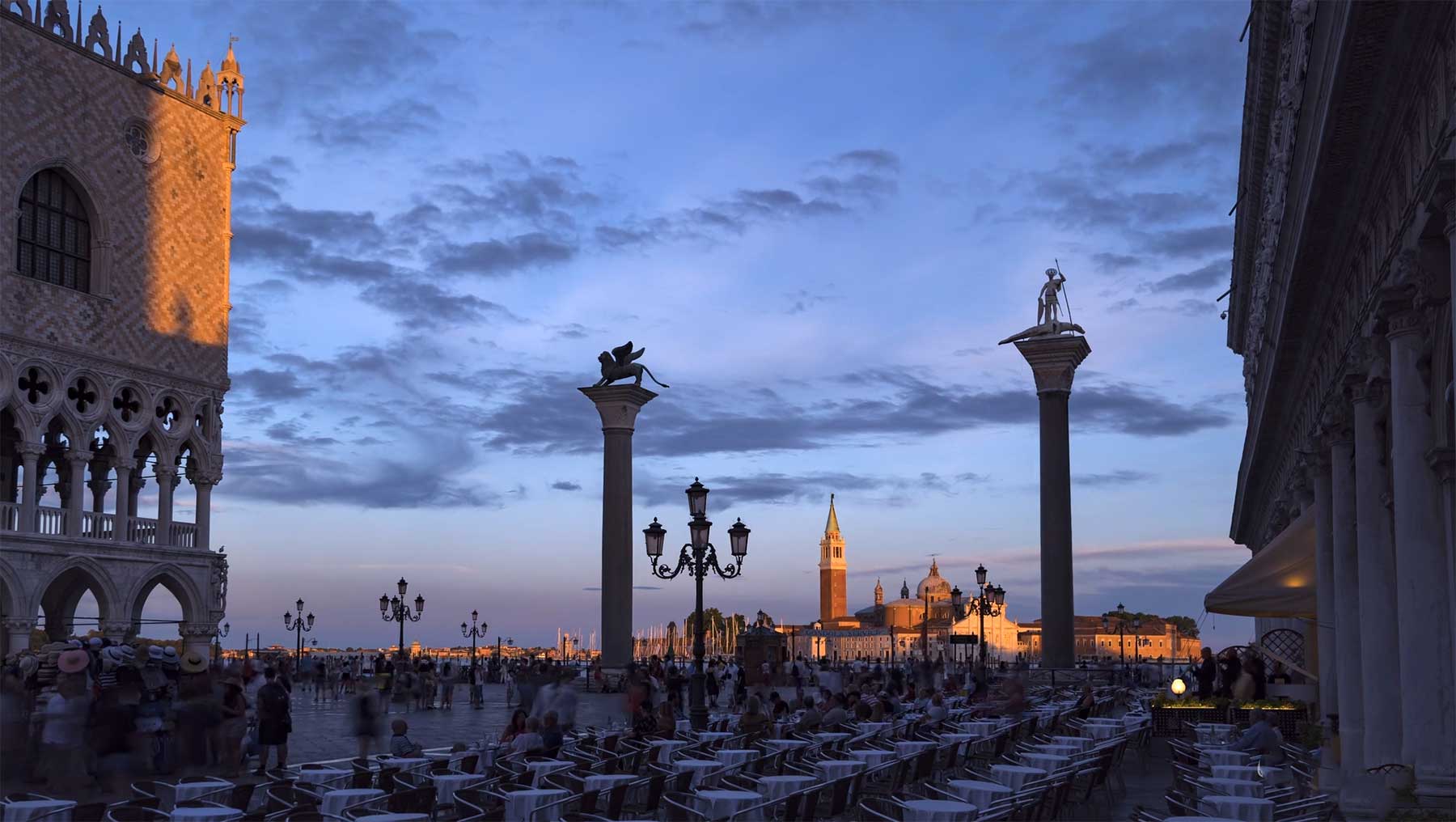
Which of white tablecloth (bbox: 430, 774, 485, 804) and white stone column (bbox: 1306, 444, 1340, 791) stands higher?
white stone column (bbox: 1306, 444, 1340, 791)

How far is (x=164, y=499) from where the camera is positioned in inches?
1404

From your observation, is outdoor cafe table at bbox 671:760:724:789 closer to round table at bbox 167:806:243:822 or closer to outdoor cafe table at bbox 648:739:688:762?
outdoor cafe table at bbox 648:739:688:762

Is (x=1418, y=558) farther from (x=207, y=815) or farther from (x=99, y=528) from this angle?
(x=99, y=528)

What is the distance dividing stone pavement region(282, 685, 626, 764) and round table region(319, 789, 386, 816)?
26.2ft

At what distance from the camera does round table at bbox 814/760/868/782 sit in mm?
13203

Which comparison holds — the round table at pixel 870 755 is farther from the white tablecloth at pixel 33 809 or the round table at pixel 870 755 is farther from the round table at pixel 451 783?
the white tablecloth at pixel 33 809

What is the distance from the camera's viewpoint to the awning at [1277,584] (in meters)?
17.8

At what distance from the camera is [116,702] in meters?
14.9

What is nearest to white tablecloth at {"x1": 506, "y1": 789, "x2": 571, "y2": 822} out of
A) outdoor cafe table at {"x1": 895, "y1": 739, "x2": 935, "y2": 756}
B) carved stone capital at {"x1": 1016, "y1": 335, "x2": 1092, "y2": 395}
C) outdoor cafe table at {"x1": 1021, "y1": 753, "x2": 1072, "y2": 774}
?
outdoor cafe table at {"x1": 1021, "y1": 753, "x2": 1072, "y2": 774}

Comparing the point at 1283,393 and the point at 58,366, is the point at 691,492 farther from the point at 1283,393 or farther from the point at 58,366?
the point at 58,366

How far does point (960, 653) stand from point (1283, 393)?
135 m

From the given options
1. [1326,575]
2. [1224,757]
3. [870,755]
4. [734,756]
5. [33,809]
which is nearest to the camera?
[33,809]

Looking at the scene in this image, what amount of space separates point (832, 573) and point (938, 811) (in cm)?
18527

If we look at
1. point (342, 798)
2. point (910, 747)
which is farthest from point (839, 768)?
point (342, 798)
